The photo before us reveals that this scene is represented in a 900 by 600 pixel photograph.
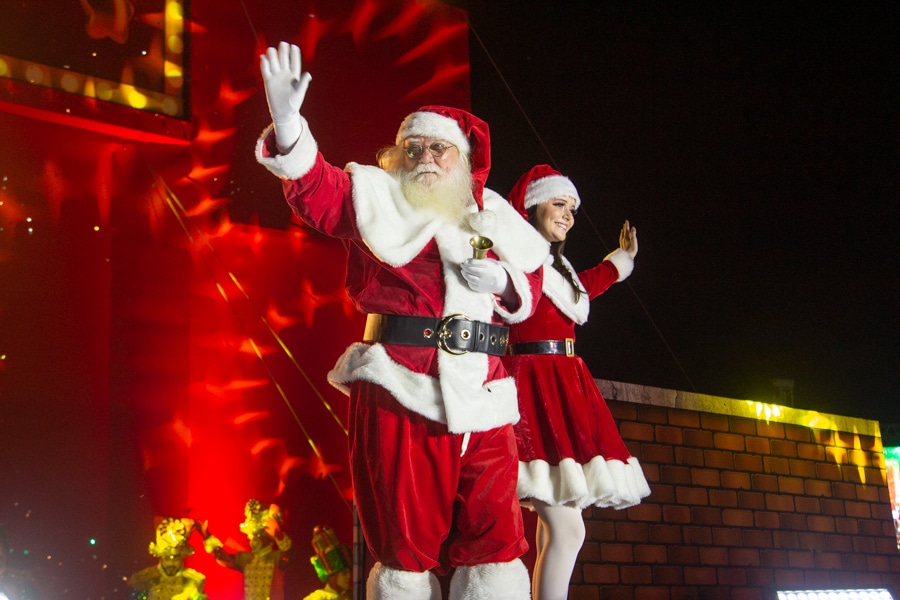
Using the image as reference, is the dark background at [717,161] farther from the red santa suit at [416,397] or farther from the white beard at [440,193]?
the red santa suit at [416,397]

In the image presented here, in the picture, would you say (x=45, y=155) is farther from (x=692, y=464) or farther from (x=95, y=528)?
(x=692, y=464)

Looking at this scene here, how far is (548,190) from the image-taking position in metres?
2.65

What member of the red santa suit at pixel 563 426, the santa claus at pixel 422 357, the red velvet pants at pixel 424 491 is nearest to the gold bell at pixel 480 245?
the santa claus at pixel 422 357

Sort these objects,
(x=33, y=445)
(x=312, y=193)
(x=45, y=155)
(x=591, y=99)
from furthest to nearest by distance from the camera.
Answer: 1. (x=591, y=99)
2. (x=45, y=155)
3. (x=33, y=445)
4. (x=312, y=193)

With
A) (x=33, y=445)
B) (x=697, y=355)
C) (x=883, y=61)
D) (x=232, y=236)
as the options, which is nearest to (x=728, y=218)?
(x=697, y=355)

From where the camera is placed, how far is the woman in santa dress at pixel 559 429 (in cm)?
227

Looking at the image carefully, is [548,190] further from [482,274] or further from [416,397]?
[416,397]

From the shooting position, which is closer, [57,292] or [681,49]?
[57,292]

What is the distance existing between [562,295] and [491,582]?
98 centimetres

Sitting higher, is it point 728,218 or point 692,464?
point 728,218

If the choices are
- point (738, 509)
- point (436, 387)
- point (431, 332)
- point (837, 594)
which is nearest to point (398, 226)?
point (431, 332)

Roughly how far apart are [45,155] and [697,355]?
3081mm

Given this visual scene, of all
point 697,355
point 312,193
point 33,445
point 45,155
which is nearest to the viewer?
point 312,193

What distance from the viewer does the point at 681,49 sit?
433cm
